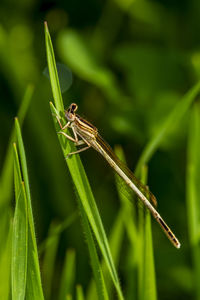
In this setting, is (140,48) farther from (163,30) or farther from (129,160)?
(129,160)

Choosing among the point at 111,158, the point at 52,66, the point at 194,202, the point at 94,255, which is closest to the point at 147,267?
the point at 94,255

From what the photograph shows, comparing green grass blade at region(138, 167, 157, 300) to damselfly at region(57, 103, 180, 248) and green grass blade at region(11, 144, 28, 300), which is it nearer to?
green grass blade at region(11, 144, 28, 300)

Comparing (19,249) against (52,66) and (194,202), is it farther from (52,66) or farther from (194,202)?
(194,202)

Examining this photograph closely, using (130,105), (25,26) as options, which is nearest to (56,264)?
(130,105)

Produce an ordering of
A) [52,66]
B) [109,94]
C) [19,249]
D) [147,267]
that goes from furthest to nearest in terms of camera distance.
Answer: [109,94]
[147,267]
[52,66]
[19,249]

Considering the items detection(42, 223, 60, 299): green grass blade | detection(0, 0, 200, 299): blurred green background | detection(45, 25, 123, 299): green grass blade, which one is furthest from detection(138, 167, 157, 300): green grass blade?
detection(0, 0, 200, 299): blurred green background

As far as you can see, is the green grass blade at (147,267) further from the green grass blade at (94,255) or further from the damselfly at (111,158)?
the damselfly at (111,158)
